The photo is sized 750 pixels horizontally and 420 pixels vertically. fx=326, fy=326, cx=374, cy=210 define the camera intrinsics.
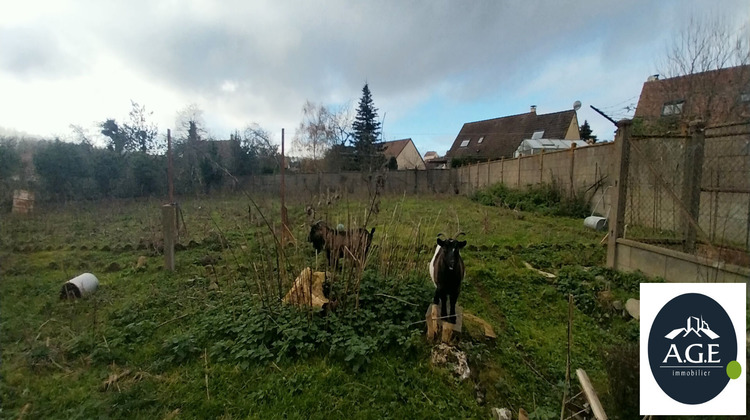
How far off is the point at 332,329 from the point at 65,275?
393cm

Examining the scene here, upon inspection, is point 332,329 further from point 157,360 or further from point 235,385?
point 157,360

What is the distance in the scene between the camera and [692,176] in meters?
3.53

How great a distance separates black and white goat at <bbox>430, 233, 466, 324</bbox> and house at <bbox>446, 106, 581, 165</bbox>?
2016 cm

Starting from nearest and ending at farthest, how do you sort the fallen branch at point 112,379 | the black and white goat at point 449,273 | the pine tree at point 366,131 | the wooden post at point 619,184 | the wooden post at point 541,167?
the fallen branch at point 112,379
the black and white goat at point 449,273
the wooden post at point 619,184
the wooden post at point 541,167
the pine tree at point 366,131

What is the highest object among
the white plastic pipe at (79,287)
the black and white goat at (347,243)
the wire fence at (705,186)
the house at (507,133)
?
the house at (507,133)

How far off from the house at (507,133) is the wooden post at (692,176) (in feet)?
58.7

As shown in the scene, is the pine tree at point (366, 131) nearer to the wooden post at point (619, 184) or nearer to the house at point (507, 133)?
the house at point (507, 133)

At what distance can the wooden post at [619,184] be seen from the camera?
3777 mm

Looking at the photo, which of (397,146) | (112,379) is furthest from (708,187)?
(397,146)

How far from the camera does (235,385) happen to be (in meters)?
2.00

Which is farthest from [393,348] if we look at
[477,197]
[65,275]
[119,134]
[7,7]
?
[119,134]

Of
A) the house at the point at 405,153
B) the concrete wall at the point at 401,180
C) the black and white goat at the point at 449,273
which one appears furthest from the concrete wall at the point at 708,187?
the house at the point at 405,153

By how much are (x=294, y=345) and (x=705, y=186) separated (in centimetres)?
506

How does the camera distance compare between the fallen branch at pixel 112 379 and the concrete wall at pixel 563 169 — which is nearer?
the fallen branch at pixel 112 379
